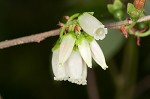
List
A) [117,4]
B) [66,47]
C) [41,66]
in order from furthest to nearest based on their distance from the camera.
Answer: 1. [41,66]
2. [117,4]
3. [66,47]

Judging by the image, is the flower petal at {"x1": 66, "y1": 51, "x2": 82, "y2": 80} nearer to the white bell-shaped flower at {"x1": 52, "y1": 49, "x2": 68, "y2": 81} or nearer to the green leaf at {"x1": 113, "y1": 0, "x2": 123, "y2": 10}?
the white bell-shaped flower at {"x1": 52, "y1": 49, "x2": 68, "y2": 81}

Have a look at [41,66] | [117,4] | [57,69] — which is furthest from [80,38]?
[41,66]

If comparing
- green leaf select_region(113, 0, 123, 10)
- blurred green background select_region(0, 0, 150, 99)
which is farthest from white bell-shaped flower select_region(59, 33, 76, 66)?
blurred green background select_region(0, 0, 150, 99)

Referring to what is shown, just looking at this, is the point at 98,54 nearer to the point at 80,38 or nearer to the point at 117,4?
the point at 80,38

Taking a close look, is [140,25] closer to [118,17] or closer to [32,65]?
[118,17]

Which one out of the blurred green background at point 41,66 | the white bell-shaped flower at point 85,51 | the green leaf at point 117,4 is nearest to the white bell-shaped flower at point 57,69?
the white bell-shaped flower at point 85,51

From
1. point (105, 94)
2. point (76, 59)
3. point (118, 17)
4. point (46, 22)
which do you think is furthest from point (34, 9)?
point (76, 59)
